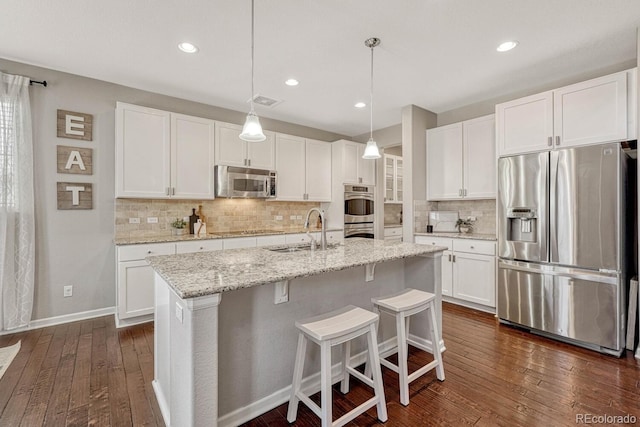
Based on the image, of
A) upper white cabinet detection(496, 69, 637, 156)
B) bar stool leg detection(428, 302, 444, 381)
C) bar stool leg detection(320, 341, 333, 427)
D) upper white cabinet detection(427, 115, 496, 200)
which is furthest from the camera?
upper white cabinet detection(427, 115, 496, 200)

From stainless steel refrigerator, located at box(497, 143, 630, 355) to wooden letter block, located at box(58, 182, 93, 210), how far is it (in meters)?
4.50

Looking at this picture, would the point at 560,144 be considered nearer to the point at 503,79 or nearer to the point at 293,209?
the point at 503,79

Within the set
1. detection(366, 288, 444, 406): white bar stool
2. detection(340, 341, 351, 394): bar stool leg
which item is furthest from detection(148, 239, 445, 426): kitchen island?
detection(366, 288, 444, 406): white bar stool

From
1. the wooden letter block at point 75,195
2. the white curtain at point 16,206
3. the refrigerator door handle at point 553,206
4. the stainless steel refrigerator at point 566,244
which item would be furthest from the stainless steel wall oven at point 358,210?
the white curtain at point 16,206

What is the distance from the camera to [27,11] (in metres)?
2.16

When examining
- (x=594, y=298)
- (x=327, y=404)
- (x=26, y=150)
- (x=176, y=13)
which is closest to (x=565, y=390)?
(x=594, y=298)

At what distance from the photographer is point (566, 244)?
2691mm

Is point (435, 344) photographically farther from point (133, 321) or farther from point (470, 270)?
point (133, 321)

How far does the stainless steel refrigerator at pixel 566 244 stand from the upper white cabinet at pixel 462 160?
554 millimetres

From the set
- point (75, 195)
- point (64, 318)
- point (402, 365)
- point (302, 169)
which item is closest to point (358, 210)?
point (302, 169)

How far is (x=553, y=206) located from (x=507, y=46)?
1.51m

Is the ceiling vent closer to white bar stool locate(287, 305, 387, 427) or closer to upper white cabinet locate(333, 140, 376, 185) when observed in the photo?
upper white cabinet locate(333, 140, 376, 185)

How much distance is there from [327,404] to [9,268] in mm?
3329

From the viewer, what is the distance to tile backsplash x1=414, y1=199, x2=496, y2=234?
3967 millimetres
